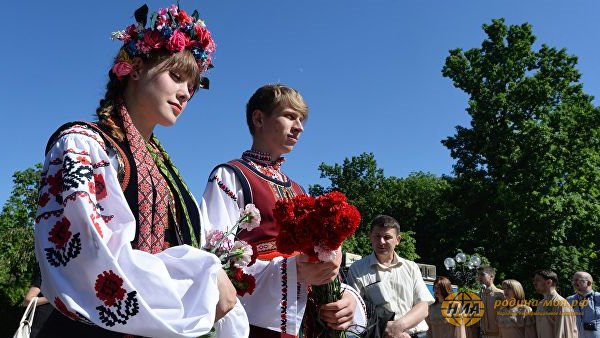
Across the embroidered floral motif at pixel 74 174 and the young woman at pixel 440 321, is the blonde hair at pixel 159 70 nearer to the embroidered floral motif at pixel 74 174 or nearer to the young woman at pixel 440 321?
the embroidered floral motif at pixel 74 174

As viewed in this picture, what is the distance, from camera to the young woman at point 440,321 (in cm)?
875

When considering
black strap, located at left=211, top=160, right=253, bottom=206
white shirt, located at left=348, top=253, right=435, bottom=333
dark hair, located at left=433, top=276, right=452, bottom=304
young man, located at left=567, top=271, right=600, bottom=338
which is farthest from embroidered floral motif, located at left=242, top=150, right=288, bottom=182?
young man, located at left=567, top=271, right=600, bottom=338

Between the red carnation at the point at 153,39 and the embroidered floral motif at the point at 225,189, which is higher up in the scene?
the red carnation at the point at 153,39

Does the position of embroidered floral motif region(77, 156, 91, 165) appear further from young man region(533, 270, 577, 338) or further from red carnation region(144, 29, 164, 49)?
young man region(533, 270, 577, 338)

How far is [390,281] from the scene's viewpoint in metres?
4.76

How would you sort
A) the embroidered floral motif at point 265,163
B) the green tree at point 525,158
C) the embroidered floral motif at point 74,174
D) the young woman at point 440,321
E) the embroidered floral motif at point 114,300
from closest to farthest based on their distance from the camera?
the embroidered floral motif at point 114,300, the embroidered floral motif at point 74,174, the embroidered floral motif at point 265,163, the young woman at point 440,321, the green tree at point 525,158

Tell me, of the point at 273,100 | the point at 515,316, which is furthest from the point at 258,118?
the point at 515,316

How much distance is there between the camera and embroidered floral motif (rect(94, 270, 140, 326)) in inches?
55.7

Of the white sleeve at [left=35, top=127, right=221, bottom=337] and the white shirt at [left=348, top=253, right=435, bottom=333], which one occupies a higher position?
the white shirt at [left=348, top=253, right=435, bottom=333]

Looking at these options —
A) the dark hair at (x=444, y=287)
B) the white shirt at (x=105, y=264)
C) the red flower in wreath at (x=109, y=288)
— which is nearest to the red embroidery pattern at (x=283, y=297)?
the white shirt at (x=105, y=264)

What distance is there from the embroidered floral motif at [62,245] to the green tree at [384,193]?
3817 cm

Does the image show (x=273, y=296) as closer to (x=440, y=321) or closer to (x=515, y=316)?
(x=440, y=321)

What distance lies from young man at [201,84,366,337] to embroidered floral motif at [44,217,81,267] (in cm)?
79

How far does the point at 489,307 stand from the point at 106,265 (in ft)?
33.8
